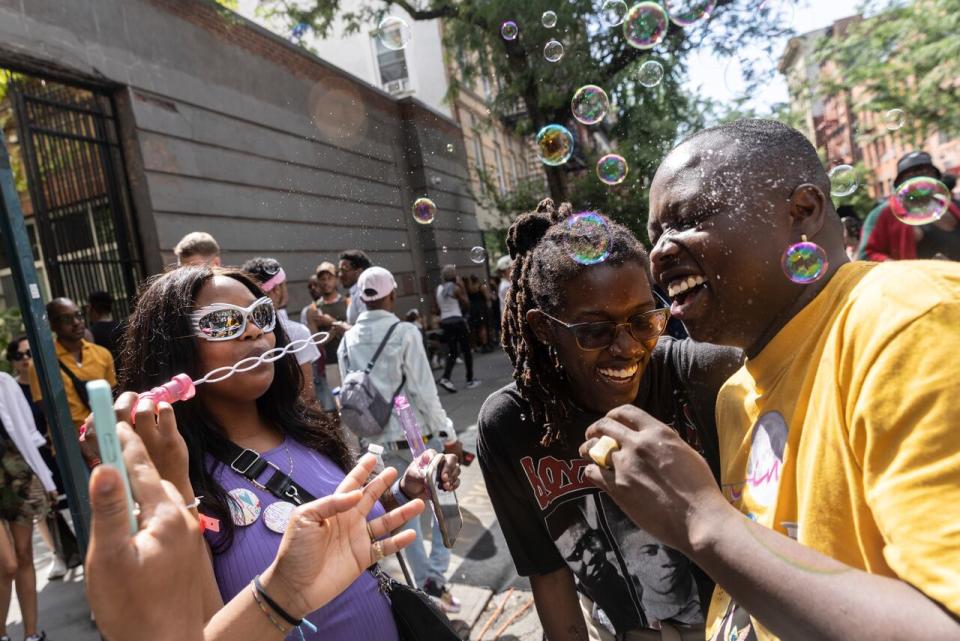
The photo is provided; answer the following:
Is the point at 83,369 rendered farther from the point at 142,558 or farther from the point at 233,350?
the point at 142,558

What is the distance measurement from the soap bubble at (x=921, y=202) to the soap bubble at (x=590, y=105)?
56.4 inches

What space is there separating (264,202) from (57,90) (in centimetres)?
329

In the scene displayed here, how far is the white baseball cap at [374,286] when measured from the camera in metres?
3.80

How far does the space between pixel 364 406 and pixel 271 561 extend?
209cm

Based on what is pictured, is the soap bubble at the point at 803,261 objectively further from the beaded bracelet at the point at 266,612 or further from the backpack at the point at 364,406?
the backpack at the point at 364,406

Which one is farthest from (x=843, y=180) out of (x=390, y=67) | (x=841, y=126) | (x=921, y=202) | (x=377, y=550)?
(x=390, y=67)

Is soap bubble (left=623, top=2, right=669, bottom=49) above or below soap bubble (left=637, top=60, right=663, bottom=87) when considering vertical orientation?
above

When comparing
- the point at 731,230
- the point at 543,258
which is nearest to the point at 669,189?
the point at 731,230

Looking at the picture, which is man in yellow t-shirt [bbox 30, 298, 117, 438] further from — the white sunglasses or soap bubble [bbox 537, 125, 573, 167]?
soap bubble [bbox 537, 125, 573, 167]

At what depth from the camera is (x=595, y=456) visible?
108 cm

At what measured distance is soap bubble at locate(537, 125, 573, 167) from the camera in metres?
3.39

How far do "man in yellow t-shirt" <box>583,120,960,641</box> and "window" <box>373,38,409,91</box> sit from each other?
668 inches

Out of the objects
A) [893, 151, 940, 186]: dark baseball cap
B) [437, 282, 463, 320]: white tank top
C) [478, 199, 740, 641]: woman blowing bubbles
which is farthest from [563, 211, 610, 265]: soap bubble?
[437, 282, 463, 320]: white tank top

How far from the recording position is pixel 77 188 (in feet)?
24.1
